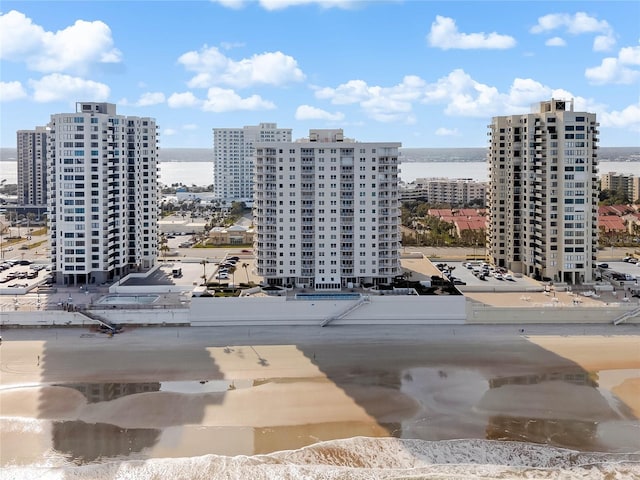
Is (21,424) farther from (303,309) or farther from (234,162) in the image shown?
(234,162)

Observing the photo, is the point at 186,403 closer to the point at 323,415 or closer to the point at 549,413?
the point at 323,415

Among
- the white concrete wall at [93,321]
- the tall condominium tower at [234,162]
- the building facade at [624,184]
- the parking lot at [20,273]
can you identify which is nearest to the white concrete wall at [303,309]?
the white concrete wall at [93,321]

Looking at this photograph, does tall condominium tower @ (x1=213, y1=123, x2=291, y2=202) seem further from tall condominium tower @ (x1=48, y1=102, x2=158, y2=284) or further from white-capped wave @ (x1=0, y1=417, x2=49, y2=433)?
white-capped wave @ (x1=0, y1=417, x2=49, y2=433)

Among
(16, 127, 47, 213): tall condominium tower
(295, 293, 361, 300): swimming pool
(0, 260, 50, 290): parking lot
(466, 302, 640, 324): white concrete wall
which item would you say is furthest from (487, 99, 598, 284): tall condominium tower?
(16, 127, 47, 213): tall condominium tower

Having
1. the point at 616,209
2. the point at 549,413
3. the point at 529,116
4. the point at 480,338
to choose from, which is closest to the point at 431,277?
the point at 480,338

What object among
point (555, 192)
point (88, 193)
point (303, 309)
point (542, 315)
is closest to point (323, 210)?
point (303, 309)

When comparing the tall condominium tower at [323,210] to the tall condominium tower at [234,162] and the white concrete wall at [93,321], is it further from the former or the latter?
the tall condominium tower at [234,162]
